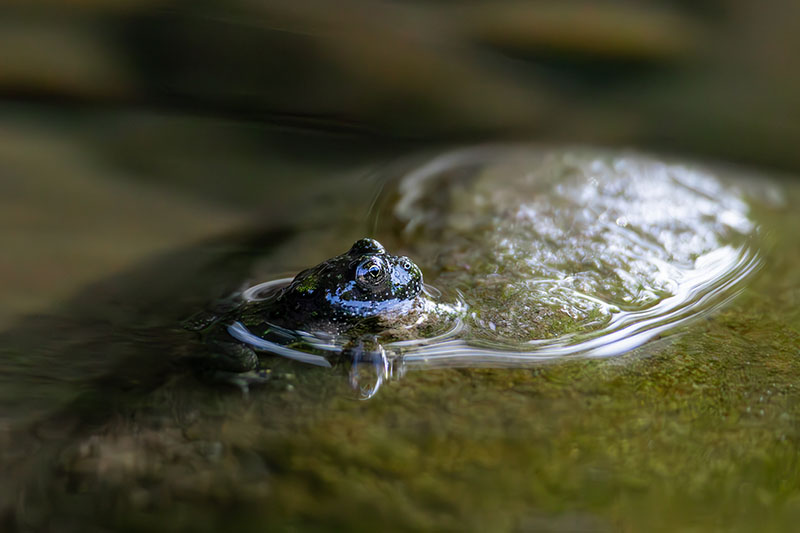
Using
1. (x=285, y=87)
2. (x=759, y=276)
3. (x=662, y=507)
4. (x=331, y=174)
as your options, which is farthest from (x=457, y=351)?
(x=285, y=87)

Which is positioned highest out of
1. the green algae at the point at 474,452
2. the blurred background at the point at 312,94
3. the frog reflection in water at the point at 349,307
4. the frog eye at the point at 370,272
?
the blurred background at the point at 312,94

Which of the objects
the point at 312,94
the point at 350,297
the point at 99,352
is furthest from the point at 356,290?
the point at 312,94

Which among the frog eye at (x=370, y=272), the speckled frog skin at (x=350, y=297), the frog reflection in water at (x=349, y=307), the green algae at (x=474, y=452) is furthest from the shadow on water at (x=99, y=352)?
the frog eye at (x=370, y=272)

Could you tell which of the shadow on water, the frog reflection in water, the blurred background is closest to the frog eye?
the frog reflection in water

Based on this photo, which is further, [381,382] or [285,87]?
[285,87]

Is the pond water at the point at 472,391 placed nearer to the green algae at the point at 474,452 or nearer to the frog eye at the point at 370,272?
the green algae at the point at 474,452

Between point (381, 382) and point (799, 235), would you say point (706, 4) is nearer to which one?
point (799, 235)
